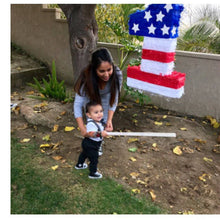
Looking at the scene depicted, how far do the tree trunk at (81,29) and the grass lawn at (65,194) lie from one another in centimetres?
170

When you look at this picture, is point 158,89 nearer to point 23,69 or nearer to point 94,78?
point 94,78

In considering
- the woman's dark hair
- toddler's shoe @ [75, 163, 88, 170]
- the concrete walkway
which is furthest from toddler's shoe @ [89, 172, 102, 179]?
the concrete walkway

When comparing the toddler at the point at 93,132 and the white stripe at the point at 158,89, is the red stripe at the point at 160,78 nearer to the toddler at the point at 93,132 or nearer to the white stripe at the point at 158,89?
the white stripe at the point at 158,89

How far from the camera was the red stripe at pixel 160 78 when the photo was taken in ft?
5.16

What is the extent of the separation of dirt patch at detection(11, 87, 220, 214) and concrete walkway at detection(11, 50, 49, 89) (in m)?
1.33

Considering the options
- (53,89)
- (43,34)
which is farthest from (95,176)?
(43,34)

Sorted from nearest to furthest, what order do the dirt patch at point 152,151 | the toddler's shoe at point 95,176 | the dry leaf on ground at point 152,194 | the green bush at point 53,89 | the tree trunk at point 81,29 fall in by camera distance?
the dry leaf on ground at point 152,194 → the dirt patch at point 152,151 → the toddler's shoe at point 95,176 → the tree trunk at point 81,29 → the green bush at point 53,89

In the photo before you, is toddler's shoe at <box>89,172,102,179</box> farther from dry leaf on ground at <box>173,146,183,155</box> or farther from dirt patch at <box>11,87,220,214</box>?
dry leaf on ground at <box>173,146,183,155</box>

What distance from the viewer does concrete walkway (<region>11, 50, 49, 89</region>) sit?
6370 mm

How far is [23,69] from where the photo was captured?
21.8ft

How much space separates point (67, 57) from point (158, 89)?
5220 mm

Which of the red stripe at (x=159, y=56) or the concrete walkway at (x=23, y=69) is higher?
the red stripe at (x=159, y=56)

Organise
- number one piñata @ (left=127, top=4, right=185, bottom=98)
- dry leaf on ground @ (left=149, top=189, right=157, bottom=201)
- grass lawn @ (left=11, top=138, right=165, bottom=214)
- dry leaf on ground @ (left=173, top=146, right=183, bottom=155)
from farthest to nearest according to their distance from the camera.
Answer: dry leaf on ground @ (left=173, top=146, right=183, bottom=155) → dry leaf on ground @ (left=149, top=189, right=157, bottom=201) → grass lawn @ (left=11, top=138, right=165, bottom=214) → number one piñata @ (left=127, top=4, right=185, bottom=98)

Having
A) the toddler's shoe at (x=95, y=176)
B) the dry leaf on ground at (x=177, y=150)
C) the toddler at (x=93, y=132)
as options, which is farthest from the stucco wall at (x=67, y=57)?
the toddler at (x=93, y=132)
